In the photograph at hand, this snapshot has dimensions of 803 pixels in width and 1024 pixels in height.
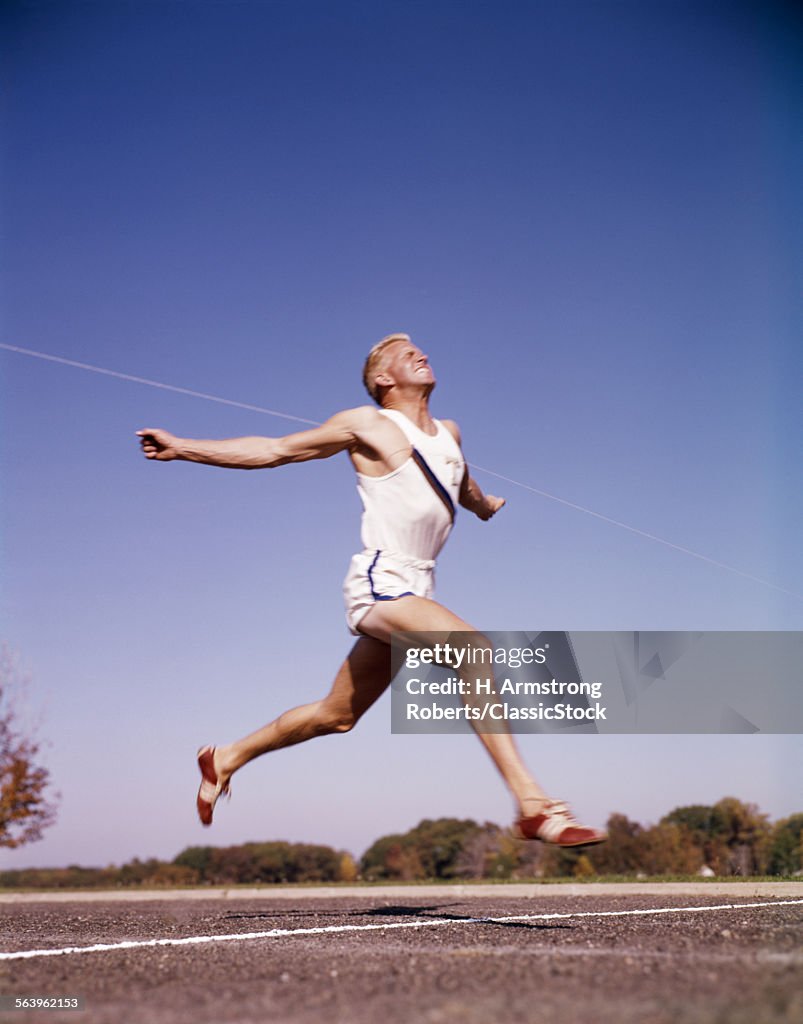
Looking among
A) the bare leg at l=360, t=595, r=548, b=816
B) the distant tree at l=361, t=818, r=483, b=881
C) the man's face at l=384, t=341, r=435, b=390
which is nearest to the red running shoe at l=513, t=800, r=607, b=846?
the bare leg at l=360, t=595, r=548, b=816

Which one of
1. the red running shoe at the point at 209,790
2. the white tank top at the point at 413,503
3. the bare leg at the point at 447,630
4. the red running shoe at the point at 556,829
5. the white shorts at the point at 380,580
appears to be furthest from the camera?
the red running shoe at the point at 209,790

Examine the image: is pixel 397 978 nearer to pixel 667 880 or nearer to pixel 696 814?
pixel 667 880

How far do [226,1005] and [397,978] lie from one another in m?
0.54

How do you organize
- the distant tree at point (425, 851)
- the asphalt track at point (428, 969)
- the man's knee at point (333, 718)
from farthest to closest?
the distant tree at point (425, 851) → the man's knee at point (333, 718) → the asphalt track at point (428, 969)

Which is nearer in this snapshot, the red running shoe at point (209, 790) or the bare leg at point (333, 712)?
the bare leg at point (333, 712)

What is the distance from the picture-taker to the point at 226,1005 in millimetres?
2547

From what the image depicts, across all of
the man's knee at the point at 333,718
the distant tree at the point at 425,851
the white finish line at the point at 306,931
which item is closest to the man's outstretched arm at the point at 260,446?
the man's knee at the point at 333,718

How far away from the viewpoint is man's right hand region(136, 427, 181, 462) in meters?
4.79

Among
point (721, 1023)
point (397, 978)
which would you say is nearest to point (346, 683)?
point (397, 978)

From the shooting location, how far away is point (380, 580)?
4789 mm

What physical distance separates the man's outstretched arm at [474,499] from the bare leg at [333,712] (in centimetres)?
101

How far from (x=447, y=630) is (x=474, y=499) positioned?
4.61ft

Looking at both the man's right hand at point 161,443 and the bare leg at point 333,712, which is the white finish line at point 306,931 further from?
the man's right hand at point 161,443

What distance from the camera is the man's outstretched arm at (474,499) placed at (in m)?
5.52
